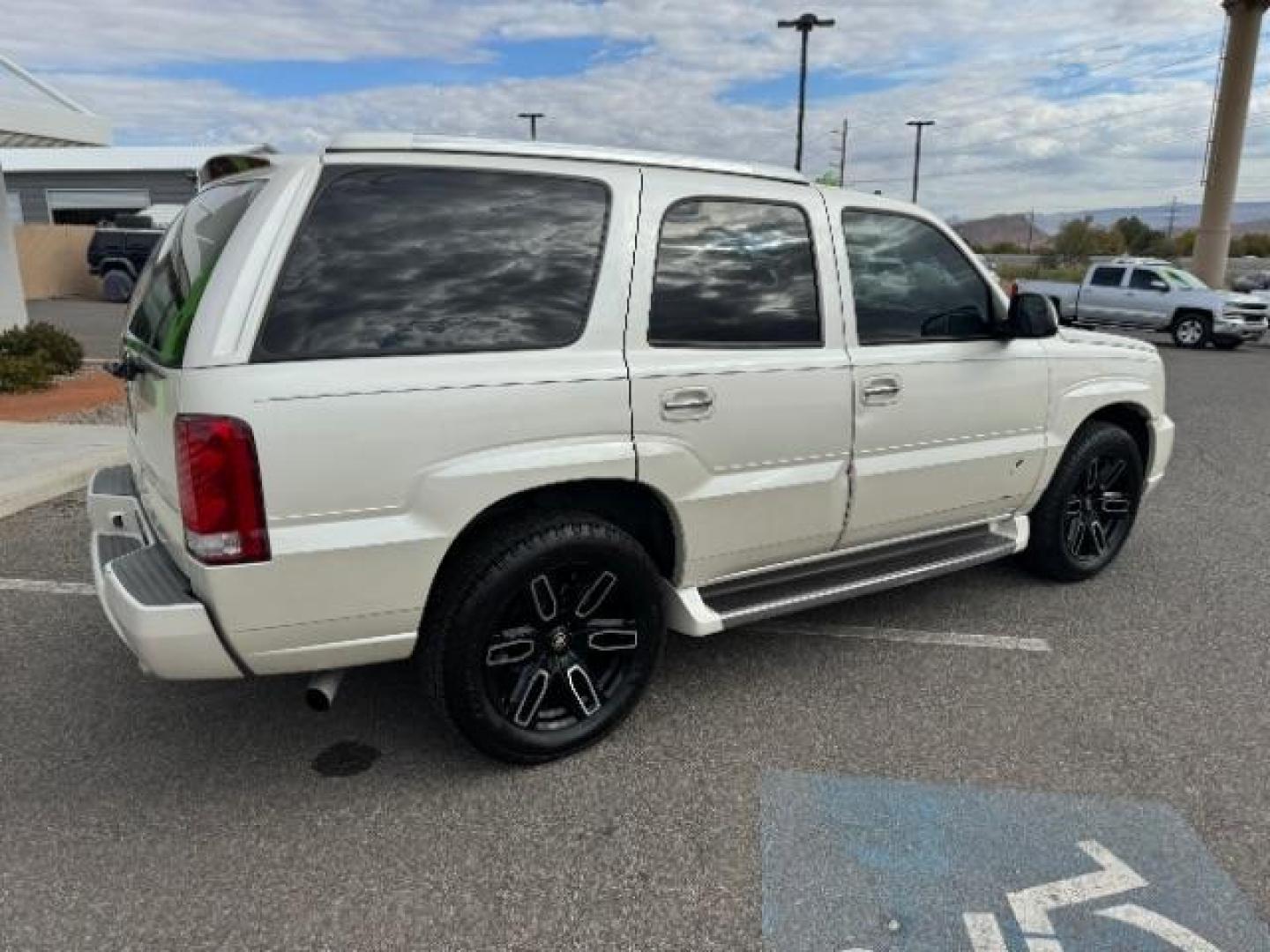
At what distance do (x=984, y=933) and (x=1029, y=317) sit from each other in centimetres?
246

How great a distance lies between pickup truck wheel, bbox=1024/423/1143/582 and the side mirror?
0.84m

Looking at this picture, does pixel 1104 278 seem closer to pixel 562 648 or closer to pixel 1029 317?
pixel 1029 317

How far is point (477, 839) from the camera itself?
8.77 ft

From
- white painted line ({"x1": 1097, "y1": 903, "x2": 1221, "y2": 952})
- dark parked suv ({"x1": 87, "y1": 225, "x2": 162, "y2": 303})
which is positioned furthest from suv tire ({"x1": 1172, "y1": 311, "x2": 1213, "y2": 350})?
dark parked suv ({"x1": 87, "y1": 225, "x2": 162, "y2": 303})

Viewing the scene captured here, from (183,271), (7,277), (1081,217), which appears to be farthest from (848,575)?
(1081,217)

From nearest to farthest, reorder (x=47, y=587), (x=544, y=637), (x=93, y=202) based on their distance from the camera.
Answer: (x=544, y=637) < (x=47, y=587) < (x=93, y=202)

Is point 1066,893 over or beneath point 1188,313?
beneath

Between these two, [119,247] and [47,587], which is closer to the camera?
[47,587]

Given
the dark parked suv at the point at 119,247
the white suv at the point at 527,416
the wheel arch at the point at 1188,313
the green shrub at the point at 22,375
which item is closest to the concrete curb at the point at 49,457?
the green shrub at the point at 22,375

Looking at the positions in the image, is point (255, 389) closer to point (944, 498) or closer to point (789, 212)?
point (789, 212)

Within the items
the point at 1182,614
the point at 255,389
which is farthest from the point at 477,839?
the point at 1182,614

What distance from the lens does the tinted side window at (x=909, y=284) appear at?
3541mm

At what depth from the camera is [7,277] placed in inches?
483

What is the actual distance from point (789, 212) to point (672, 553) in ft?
4.38
